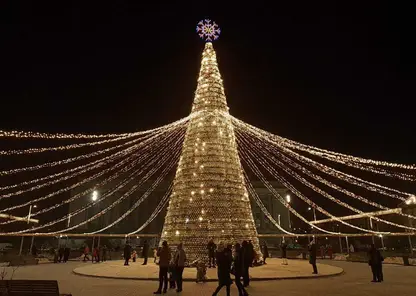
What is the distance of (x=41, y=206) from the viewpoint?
151 ft

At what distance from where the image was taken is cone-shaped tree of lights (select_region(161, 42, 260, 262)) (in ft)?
46.9

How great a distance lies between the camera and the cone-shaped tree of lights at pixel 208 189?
14.3 m

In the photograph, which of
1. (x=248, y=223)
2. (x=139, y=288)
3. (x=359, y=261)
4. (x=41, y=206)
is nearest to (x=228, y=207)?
(x=248, y=223)

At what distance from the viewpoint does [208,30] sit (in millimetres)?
18828

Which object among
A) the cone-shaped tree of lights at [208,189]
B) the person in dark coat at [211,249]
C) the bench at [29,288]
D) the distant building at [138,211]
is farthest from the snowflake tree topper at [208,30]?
the distant building at [138,211]

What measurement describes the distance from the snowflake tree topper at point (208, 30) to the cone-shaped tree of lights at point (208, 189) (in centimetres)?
383

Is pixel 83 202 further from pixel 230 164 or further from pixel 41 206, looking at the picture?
pixel 230 164

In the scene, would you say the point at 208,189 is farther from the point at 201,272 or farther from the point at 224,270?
the point at 224,270

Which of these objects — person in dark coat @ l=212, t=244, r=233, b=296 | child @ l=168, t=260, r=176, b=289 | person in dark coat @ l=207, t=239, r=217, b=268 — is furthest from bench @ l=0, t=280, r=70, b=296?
person in dark coat @ l=207, t=239, r=217, b=268

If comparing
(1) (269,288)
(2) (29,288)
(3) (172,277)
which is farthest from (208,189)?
(2) (29,288)

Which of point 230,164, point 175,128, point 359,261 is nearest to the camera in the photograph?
point 230,164

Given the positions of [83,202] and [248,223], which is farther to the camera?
[83,202]

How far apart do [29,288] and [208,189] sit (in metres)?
9.22

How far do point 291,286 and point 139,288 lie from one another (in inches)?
191
